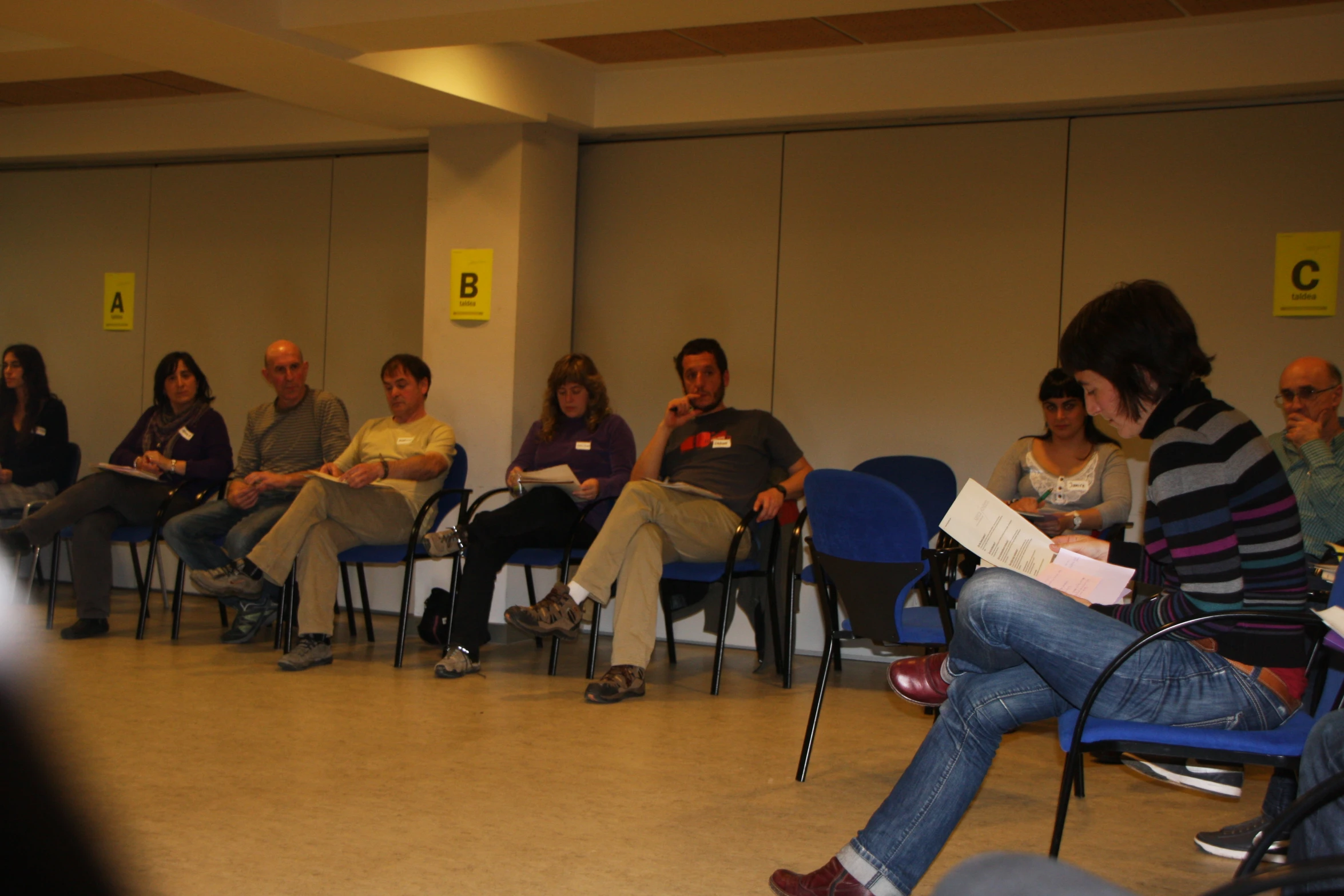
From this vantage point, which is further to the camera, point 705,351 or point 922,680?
point 705,351

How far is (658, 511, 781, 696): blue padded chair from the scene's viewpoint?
431 centimetres

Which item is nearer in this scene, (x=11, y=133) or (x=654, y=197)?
(x=654, y=197)

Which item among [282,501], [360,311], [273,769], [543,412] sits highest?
[360,311]

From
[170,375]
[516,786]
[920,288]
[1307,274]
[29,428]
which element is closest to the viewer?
[516,786]

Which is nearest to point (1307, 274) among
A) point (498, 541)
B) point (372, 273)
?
point (498, 541)

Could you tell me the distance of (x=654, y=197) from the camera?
5.63m

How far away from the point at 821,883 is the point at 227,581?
10.8ft

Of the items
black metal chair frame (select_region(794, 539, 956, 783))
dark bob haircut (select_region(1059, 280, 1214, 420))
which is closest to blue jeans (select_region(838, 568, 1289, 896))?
dark bob haircut (select_region(1059, 280, 1214, 420))

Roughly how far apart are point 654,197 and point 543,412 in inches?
50.7

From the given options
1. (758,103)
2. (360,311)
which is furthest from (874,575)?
(360,311)

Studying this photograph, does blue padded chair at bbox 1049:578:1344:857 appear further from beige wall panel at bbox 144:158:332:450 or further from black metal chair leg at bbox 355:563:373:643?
beige wall panel at bbox 144:158:332:450

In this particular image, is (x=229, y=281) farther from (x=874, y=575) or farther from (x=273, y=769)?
(x=874, y=575)

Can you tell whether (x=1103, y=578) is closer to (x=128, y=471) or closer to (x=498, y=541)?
(x=498, y=541)

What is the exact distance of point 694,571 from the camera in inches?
173
